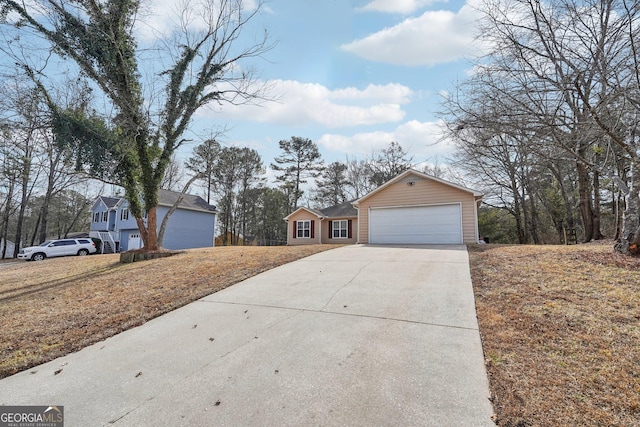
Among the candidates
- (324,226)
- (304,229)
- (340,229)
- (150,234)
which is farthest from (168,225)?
(340,229)

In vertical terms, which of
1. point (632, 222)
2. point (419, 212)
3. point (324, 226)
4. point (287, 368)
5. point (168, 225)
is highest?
point (419, 212)

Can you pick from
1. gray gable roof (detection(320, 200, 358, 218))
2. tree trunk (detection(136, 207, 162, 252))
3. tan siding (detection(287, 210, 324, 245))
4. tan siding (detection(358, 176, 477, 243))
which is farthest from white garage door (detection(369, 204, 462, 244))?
tree trunk (detection(136, 207, 162, 252))

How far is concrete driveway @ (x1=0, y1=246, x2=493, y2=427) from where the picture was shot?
227 centimetres

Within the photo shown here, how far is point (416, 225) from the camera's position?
45.4ft

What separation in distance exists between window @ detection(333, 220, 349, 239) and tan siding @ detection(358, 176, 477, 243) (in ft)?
16.6

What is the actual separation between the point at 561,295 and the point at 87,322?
7112 mm

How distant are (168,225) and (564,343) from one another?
23.6 meters

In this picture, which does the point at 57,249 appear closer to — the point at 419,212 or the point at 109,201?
the point at 109,201

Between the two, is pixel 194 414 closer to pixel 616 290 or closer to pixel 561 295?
pixel 561 295

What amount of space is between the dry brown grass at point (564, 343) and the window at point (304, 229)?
16199 millimetres

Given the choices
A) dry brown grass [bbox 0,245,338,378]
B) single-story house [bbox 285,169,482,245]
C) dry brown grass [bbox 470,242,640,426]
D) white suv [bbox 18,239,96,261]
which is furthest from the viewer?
white suv [bbox 18,239,96,261]

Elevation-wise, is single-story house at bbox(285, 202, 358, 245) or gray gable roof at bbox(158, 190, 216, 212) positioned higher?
gray gable roof at bbox(158, 190, 216, 212)

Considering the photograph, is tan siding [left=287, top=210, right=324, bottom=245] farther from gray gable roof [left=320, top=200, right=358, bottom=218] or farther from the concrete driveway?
the concrete driveway

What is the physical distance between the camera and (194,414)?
90.7 inches
